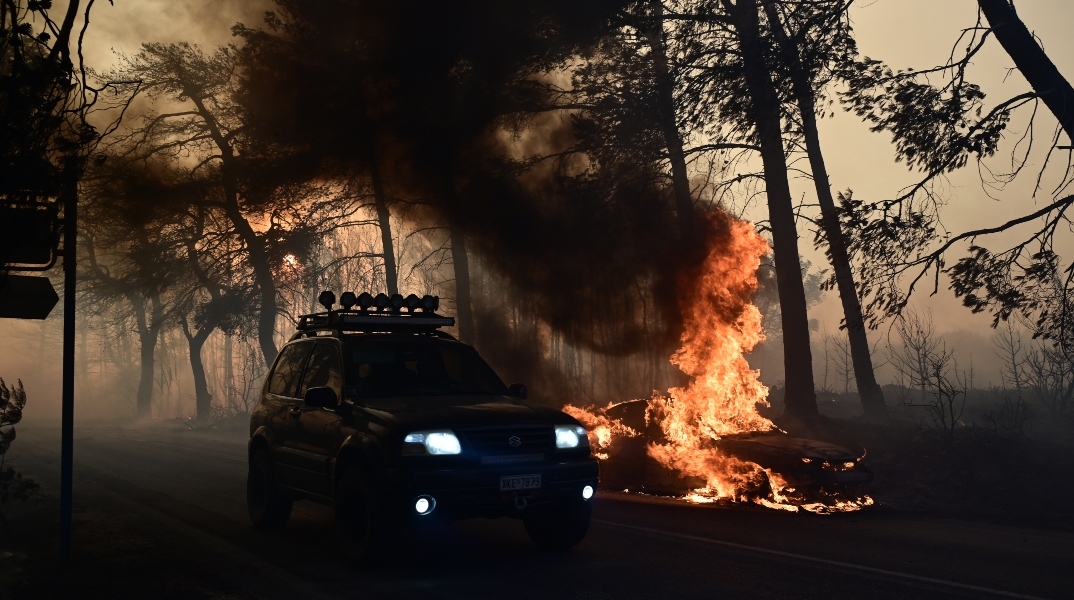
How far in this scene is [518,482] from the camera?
7.29m

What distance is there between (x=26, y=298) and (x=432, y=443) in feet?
11.8

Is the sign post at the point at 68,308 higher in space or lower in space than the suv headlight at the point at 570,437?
higher

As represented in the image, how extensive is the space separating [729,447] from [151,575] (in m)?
7.48

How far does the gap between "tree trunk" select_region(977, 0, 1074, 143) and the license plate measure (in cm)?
945

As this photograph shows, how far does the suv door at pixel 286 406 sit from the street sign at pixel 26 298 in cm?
243

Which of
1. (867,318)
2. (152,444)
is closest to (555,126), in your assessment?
(867,318)

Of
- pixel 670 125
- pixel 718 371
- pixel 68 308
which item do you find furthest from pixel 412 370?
pixel 670 125

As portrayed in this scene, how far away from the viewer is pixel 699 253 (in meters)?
16.6

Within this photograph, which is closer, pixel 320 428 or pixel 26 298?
pixel 26 298

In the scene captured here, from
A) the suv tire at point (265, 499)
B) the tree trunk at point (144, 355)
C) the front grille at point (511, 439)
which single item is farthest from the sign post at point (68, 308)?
the tree trunk at point (144, 355)

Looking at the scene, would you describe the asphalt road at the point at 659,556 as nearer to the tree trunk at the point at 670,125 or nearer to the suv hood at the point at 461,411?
the suv hood at the point at 461,411

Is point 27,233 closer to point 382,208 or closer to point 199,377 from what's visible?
point 382,208

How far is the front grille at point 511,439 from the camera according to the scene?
7254 millimetres

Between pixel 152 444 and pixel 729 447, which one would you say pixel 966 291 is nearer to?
pixel 729 447
